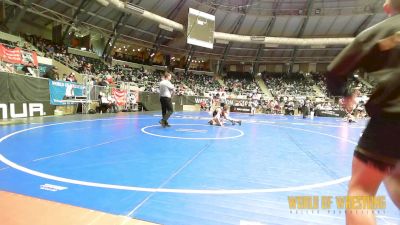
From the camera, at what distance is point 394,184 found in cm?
129

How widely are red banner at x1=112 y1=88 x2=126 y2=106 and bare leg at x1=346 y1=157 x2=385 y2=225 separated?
52.7 feet

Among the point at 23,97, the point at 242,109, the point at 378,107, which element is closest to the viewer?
the point at 378,107

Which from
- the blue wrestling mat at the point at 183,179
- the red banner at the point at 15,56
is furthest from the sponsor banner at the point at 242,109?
the blue wrestling mat at the point at 183,179

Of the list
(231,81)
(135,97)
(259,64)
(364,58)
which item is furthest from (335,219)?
(259,64)

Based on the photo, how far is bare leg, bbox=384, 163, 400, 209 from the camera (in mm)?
1262

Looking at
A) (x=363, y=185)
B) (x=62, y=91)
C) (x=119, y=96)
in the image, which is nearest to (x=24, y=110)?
(x=62, y=91)

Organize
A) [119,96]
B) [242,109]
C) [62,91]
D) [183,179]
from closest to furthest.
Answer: [183,179], [62,91], [119,96], [242,109]

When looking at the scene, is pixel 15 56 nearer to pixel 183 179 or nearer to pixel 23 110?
pixel 23 110

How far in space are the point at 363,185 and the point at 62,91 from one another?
1362 centimetres

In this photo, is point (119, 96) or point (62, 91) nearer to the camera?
point (62, 91)

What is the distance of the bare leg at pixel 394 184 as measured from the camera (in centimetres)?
126

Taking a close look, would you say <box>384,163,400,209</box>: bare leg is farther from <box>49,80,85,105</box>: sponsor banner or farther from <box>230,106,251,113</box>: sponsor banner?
<box>230,106,251,113</box>: sponsor banner

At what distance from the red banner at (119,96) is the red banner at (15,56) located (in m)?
4.34

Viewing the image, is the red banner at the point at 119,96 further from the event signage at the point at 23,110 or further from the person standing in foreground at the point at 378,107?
the person standing in foreground at the point at 378,107
